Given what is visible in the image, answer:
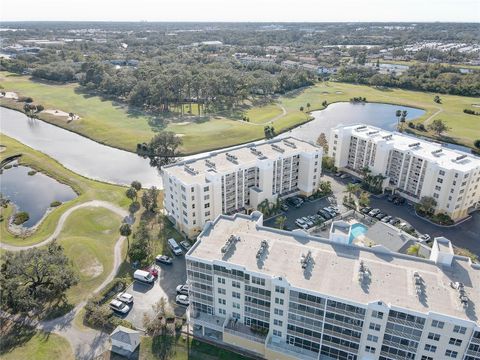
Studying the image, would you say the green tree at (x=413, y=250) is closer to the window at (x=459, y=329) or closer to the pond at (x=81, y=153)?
the window at (x=459, y=329)

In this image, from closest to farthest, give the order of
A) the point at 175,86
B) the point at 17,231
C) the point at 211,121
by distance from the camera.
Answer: the point at 17,231, the point at 211,121, the point at 175,86

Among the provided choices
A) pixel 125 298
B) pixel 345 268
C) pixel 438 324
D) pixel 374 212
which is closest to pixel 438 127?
pixel 374 212

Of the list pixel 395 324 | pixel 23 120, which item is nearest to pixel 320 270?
pixel 395 324

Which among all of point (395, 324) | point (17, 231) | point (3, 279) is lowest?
point (17, 231)

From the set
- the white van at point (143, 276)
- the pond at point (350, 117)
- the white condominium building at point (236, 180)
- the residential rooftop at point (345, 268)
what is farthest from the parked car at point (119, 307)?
the pond at point (350, 117)

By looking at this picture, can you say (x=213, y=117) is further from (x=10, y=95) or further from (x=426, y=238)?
(x=10, y=95)

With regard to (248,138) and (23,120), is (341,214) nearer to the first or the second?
(248,138)

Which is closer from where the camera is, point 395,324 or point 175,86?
point 395,324
